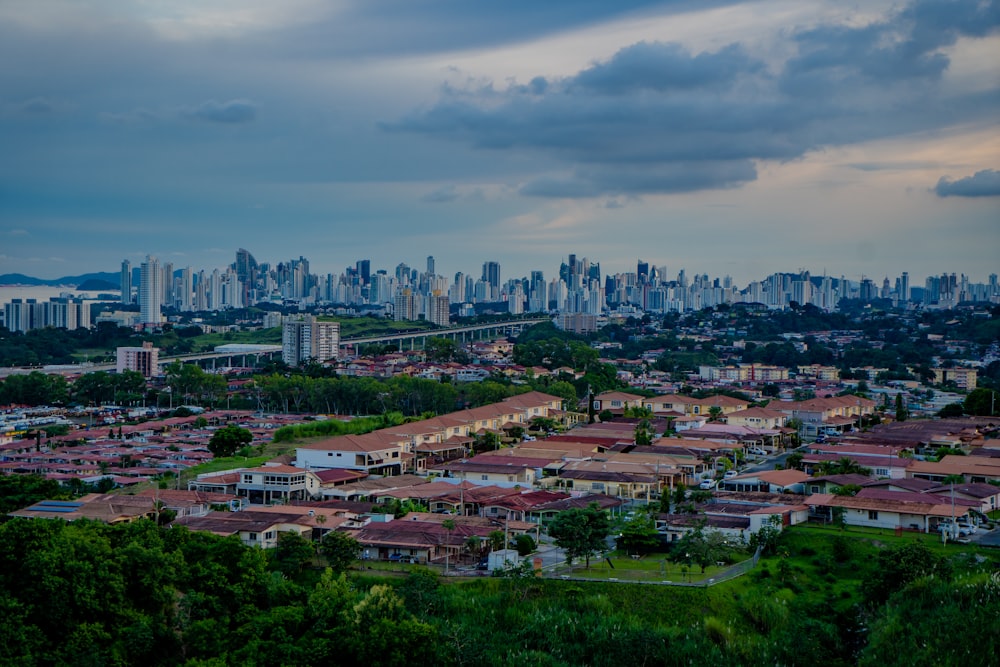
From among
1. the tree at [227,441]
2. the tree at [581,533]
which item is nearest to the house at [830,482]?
the tree at [581,533]

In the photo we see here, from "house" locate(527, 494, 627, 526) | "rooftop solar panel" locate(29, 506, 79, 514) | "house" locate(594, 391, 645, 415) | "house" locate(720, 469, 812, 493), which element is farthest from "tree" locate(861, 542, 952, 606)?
"house" locate(594, 391, 645, 415)

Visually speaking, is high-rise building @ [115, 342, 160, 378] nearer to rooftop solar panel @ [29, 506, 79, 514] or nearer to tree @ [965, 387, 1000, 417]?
rooftop solar panel @ [29, 506, 79, 514]

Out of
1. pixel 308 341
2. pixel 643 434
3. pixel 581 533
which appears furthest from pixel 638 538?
pixel 308 341

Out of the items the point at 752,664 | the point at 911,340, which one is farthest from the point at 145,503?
the point at 911,340

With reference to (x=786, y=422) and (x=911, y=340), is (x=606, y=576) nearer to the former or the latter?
(x=786, y=422)

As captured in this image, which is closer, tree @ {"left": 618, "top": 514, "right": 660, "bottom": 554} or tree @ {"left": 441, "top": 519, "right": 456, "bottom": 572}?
tree @ {"left": 441, "top": 519, "right": 456, "bottom": 572}
